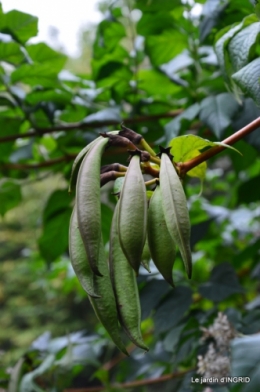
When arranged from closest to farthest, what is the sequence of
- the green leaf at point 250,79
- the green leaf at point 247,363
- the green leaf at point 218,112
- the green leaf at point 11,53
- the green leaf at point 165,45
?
1. the green leaf at point 247,363
2. the green leaf at point 250,79
3. the green leaf at point 218,112
4. the green leaf at point 11,53
5. the green leaf at point 165,45

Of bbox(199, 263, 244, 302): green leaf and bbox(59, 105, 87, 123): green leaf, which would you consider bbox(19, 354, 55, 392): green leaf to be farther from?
bbox(59, 105, 87, 123): green leaf

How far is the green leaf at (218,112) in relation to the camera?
1.71 feet

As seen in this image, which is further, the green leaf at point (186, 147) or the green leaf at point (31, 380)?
the green leaf at point (31, 380)

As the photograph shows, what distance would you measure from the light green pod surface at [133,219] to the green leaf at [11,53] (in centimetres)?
44

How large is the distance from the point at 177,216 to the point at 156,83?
55 cm

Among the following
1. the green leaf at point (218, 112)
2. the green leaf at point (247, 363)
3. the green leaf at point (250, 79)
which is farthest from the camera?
the green leaf at point (218, 112)

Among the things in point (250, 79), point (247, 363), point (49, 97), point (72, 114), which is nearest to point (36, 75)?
point (49, 97)

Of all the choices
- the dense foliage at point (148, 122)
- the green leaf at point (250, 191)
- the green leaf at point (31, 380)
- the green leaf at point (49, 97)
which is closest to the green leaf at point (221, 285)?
the dense foliage at point (148, 122)

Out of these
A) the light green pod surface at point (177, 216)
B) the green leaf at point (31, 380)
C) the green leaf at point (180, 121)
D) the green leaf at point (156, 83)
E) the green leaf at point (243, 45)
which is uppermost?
the green leaf at point (243, 45)

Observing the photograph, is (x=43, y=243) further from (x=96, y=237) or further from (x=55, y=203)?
(x=96, y=237)

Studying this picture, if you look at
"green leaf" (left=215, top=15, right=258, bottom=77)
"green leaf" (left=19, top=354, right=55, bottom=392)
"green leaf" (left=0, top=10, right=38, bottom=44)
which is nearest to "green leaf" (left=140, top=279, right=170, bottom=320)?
"green leaf" (left=19, top=354, right=55, bottom=392)

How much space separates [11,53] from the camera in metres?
0.64

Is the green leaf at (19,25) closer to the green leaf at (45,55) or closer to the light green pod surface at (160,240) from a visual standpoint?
the green leaf at (45,55)

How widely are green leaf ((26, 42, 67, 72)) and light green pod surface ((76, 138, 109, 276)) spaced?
0.47 metres
